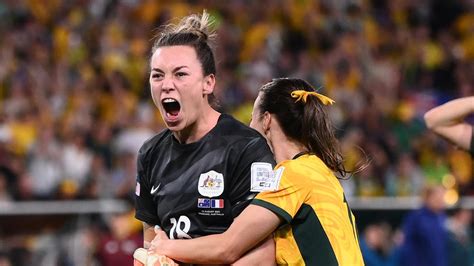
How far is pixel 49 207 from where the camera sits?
9.59m

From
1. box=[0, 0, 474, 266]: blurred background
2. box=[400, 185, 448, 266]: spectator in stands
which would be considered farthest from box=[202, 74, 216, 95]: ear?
box=[400, 185, 448, 266]: spectator in stands

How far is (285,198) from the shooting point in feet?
13.5

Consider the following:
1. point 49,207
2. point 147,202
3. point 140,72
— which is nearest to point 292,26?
point 140,72

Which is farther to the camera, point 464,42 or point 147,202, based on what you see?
point 464,42

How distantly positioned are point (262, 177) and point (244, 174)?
0.24 ft

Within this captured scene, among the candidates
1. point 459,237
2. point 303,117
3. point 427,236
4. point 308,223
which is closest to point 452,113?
point 303,117

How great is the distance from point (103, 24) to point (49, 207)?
3904 mm

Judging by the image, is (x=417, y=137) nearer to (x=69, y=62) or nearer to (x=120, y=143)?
(x=120, y=143)

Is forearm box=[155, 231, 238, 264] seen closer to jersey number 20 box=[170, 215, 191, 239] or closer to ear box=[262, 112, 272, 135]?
jersey number 20 box=[170, 215, 191, 239]

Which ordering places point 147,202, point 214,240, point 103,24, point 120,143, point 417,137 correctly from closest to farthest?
point 214,240, point 147,202, point 120,143, point 417,137, point 103,24

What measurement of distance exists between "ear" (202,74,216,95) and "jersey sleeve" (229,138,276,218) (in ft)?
0.92

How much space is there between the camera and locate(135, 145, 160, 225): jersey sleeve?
453cm

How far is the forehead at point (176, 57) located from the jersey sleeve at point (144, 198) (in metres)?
0.48

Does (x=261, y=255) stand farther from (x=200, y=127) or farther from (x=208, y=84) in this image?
(x=208, y=84)
